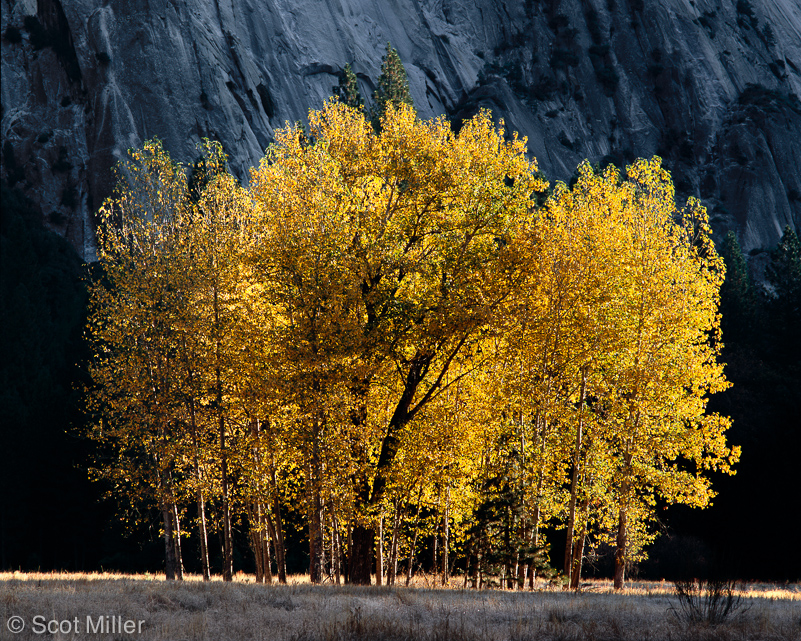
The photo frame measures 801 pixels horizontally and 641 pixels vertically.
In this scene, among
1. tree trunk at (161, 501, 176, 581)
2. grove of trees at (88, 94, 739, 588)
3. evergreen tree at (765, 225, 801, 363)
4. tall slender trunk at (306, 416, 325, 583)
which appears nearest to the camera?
tall slender trunk at (306, 416, 325, 583)

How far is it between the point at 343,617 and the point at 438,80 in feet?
357

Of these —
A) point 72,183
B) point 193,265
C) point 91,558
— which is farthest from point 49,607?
point 72,183

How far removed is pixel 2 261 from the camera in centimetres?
6631

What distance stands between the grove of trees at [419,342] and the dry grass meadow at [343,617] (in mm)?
4100

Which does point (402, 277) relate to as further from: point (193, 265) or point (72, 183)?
point (72, 183)

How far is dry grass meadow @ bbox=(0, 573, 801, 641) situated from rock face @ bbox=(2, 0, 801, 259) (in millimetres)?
67785

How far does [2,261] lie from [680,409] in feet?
218

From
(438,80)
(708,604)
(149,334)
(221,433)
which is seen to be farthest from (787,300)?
(438,80)

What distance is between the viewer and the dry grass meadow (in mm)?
10320

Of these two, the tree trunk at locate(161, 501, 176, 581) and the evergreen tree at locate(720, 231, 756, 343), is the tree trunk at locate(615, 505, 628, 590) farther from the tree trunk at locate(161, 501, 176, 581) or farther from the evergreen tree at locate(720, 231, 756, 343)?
the evergreen tree at locate(720, 231, 756, 343)

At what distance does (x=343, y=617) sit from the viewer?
11.3 meters

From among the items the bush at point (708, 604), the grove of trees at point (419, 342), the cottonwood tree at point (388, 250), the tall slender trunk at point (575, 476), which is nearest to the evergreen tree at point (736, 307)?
the grove of trees at point (419, 342)

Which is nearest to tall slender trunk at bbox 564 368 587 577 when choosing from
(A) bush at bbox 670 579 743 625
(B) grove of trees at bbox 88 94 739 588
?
(B) grove of trees at bbox 88 94 739 588

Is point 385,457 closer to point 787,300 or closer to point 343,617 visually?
point 343,617
